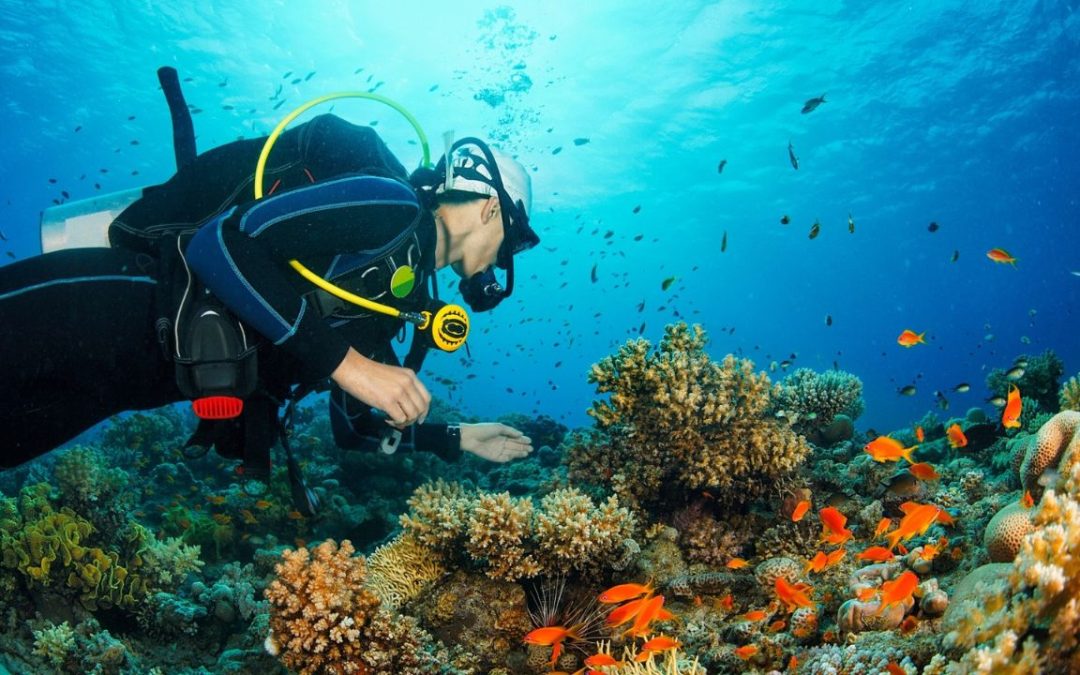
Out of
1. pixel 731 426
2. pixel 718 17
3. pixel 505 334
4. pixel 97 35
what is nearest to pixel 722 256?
pixel 718 17

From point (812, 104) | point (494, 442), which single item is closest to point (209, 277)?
point (494, 442)

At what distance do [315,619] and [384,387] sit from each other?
64.5 inches

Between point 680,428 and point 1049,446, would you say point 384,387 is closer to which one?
point 680,428

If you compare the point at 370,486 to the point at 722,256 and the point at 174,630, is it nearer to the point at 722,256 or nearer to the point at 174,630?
the point at 174,630

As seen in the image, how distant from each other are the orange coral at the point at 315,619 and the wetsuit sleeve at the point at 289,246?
144 cm

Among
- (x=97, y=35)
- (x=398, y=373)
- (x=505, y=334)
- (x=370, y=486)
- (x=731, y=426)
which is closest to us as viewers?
(x=398, y=373)

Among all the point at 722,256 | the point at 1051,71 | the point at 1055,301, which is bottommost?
the point at 1055,301

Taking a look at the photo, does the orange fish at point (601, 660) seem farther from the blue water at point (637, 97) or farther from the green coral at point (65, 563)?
the blue water at point (637, 97)

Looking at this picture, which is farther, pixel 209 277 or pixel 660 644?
pixel 660 644

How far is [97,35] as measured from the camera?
27.6 m

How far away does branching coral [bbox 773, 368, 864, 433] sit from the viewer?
8.15 metres

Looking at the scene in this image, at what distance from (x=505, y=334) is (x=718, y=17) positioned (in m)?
136

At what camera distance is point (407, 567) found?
15.2 feet

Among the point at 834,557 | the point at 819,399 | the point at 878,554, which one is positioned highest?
the point at 878,554
